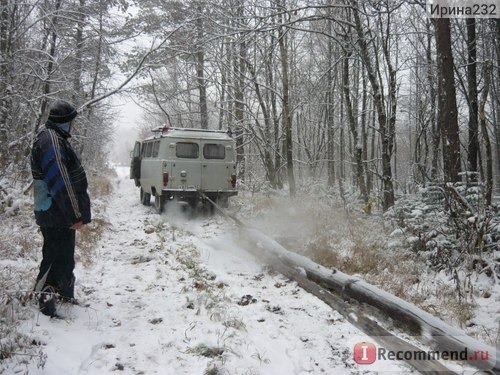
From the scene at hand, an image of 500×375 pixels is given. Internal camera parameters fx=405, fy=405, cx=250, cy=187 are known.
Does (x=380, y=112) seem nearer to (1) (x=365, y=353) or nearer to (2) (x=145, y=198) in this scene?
(1) (x=365, y=353)

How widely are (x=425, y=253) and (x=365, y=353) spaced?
124 inches

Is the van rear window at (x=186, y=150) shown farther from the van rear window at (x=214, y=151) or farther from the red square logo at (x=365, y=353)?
the red square logo at (x=365, y=353)

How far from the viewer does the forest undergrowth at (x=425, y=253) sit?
5105 millimetres

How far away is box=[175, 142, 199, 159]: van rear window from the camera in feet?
38.3

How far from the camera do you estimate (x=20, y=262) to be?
5.60 metres

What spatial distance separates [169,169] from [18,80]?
479 centimetres

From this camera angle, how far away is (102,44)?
11359mm

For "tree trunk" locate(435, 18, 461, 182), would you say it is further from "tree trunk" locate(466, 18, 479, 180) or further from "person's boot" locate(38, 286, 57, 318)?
"person's boot" locate(38, 286, 57, 318)

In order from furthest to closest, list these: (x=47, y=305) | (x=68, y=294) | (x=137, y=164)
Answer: (x=137, y=164) < (x=68, y=294) < (x=47, y=305)

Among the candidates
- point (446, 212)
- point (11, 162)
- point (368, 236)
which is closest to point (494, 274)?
point (446, 212)

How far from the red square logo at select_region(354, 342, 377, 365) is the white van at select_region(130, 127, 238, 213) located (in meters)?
8.12

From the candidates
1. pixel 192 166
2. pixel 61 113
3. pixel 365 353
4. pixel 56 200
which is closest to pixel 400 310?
pixel 365 353

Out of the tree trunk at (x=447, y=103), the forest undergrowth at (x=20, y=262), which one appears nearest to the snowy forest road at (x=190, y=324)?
the forest undergrowth at (x=20, y=262)

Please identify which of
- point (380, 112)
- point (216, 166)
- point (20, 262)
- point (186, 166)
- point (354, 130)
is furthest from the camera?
point (354, 130)
